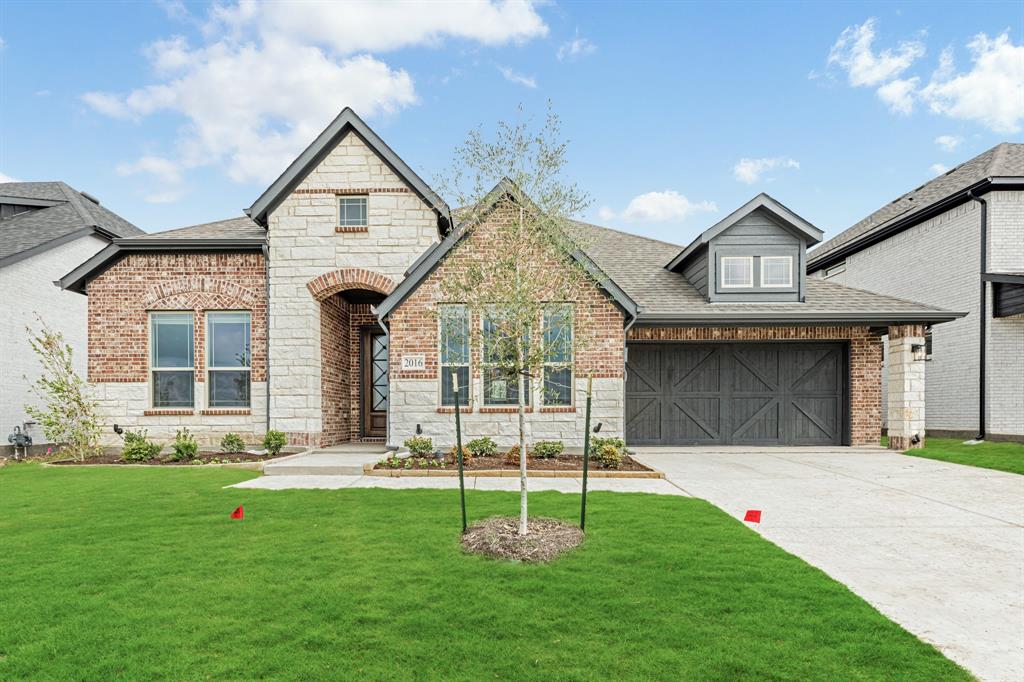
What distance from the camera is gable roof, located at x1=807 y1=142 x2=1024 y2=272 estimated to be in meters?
15.3

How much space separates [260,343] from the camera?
40.1 ft

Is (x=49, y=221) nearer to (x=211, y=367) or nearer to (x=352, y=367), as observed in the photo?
(x=211, y=367)

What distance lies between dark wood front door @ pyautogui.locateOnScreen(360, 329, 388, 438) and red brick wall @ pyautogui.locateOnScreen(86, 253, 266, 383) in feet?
9.10

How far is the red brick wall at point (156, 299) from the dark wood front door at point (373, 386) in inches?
109

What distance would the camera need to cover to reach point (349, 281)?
12.2 m

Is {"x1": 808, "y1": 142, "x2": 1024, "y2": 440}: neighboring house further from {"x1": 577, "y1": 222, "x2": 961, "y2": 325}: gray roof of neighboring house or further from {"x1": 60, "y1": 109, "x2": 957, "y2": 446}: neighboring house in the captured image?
{"x1": 60, "y1": 109, "x2": 957, "y2": 446}: neighboring house

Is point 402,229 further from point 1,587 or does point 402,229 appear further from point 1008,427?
point 1008,427

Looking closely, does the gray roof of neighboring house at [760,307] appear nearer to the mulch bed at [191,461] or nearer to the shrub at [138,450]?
the mulch bed at [191,461]

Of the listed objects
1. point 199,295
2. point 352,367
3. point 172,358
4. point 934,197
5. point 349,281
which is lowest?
point 352,367

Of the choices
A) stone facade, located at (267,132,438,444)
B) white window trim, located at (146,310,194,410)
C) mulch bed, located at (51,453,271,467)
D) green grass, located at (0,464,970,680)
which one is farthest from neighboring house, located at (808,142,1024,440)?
white window trim, located at (146,310,194,410)

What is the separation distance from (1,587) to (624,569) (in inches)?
209

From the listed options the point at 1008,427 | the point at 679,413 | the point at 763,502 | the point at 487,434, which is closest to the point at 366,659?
the point at 763,502

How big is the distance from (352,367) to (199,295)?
4027 mm

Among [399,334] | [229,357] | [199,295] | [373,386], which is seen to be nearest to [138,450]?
[229,357]
